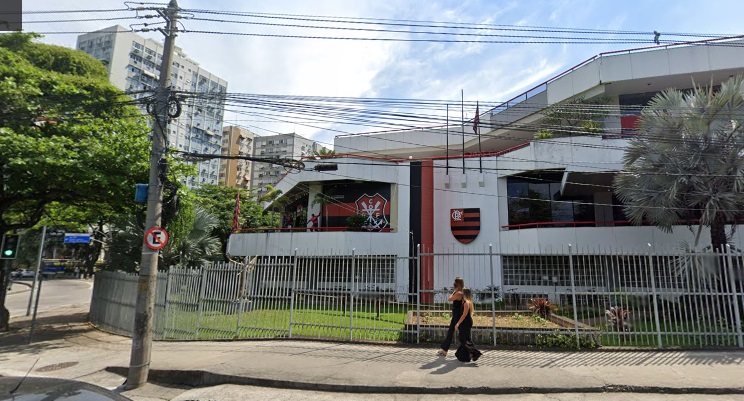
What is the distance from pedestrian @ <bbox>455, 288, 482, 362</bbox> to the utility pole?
5855 mm

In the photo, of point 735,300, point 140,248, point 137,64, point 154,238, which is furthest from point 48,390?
point 137,64

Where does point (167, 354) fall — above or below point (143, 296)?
below

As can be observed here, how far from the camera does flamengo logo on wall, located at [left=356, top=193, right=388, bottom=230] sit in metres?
20.4

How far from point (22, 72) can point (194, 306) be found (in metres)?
8.41

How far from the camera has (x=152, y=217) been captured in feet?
25.4

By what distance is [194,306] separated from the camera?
34.4ft

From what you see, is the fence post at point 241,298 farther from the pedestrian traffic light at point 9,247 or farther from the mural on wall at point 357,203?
the mural on wall at point 357,203

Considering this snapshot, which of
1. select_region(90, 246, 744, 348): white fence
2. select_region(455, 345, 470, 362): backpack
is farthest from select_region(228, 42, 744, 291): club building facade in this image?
select_region(455, 345, 470, 362): backpack

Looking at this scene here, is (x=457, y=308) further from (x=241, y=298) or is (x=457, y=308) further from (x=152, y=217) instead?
(x=152, y=217)

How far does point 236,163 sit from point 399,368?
79.0m

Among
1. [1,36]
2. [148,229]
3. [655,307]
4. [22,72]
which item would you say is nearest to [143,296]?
[148,229]

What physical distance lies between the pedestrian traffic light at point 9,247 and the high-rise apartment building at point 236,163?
63551 millimetres

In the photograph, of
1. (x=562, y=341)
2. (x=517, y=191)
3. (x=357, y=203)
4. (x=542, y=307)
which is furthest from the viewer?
(x=357, y=203)

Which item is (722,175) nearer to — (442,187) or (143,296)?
(442,187)
